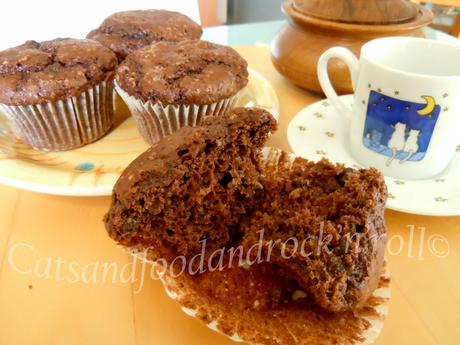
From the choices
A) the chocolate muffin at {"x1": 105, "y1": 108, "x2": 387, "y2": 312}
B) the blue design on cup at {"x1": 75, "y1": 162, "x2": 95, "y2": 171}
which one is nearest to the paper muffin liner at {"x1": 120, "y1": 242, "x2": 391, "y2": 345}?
the chocolate muffin at {"x1": 105, "y1": 108, "x2": 387, "y2": 312}

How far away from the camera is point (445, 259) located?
2.94ft

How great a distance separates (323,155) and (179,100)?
1.40 feet

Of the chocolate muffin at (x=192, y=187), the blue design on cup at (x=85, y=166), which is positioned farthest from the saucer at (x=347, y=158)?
the blue design on cup at (x=85, y=166)

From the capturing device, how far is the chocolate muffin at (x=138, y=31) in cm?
148

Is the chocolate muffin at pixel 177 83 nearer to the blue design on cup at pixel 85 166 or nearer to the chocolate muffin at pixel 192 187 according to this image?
the blue design on cup at pixel 85 166

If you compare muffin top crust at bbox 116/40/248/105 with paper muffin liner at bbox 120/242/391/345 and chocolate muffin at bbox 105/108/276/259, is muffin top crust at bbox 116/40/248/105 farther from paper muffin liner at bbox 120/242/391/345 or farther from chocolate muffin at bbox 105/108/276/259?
paper muffin liner at bbox 120/242/391/345

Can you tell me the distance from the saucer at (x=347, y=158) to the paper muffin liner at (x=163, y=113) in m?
0.23

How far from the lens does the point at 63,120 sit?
126 cm

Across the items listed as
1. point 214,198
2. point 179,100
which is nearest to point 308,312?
point 214,198

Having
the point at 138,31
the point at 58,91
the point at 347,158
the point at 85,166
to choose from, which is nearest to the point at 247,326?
the point at 347,158

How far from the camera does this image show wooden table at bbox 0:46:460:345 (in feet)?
2.44

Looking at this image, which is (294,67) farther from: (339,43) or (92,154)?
(92,154)

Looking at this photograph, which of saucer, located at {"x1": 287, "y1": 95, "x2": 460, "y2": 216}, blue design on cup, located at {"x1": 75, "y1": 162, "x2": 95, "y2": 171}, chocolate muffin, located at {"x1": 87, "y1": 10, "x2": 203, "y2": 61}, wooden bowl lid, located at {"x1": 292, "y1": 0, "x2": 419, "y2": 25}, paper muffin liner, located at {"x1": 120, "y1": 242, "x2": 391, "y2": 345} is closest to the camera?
paper muffin liner, located at {"x1": 120, "y1": 242, "x2": 391, "y2": 345}

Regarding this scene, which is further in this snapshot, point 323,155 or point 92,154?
point 92,154
